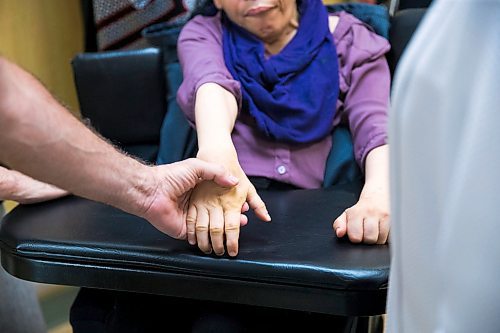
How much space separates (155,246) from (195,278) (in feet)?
0.20

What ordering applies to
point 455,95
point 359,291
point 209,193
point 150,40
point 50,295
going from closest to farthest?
point 455,95 → point 359,291 → point 209,193 → point 150,40 → point 50,295

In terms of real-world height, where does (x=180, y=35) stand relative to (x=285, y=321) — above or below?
above

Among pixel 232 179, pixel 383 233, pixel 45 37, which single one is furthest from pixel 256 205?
pixel 45 37

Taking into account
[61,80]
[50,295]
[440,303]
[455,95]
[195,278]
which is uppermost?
[455,95]

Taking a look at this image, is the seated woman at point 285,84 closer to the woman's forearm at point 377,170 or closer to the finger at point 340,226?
the woman's forearm at point 377,170

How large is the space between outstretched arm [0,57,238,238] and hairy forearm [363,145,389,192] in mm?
189

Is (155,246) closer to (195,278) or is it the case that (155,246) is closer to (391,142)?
(195,278)

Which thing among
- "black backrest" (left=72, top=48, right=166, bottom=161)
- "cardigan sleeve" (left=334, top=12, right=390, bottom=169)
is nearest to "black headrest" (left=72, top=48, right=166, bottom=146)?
"black backrest" (left=72, top=48, right=166, bottom=161)

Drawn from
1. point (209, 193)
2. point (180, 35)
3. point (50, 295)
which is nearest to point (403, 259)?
point (209, 193)

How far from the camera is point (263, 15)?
99 centimetres

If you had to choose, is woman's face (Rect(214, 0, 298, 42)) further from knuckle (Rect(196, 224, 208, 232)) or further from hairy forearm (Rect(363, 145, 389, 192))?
knuckle (Rect(196, 224, 208, 232))

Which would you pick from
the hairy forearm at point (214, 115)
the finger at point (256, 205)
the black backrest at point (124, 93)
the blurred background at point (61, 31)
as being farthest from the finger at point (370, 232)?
the blurred background at point (61, 31)

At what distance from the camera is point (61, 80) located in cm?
155

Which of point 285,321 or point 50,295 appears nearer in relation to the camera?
point 285,321
